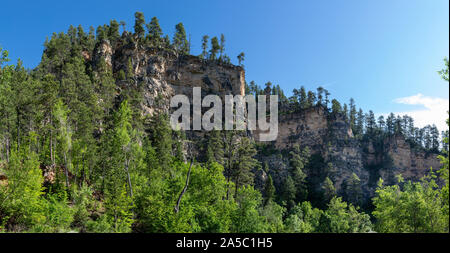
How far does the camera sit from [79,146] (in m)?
26.5

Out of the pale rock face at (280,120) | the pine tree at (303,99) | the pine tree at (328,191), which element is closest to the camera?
the pale rock face at (280,120)

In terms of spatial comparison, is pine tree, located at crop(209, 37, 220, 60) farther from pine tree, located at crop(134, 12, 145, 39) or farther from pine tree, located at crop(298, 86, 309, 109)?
pine tree, located at crop(298, 86, 309, 109)

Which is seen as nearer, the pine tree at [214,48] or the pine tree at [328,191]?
the pine tree at [328,191]

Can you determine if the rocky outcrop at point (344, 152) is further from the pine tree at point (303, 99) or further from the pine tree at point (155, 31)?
the pine tree at point (155, 31)

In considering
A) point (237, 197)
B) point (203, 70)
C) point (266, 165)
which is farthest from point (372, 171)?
point (237, 197)

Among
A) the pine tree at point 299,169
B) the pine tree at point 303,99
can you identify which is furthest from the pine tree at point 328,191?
the pine tree at point 303,99

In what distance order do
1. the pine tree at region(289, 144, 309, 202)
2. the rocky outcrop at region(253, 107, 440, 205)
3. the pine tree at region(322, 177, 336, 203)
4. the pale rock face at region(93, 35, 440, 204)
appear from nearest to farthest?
the pale rock face at region(93, 35, 440, 204) → the pine tree at region(322, 177, 336, 203) → the pine tree at region(289, 144, 309, 202) → the rocky outcrop at region(253, 107, 440, 205)

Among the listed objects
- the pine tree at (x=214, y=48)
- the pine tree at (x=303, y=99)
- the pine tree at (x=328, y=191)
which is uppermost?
the pine tree at (x=214, y=48)

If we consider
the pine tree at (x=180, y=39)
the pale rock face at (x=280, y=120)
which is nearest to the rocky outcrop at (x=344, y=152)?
the pale rock face at (x=280, y=120)

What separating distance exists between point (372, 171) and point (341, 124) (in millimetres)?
18261

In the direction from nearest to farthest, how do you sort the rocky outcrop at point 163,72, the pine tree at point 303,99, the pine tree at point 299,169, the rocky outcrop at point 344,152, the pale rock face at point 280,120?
the rocky outcrop at point 163,72 < the pale rock face at point 280,120 < the pine tree at point 299,169 < the rocky outcrop at point 344,152 < the pine tree at point 303,99

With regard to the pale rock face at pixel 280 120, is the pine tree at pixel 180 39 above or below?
above

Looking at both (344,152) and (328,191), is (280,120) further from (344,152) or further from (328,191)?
(328,191)

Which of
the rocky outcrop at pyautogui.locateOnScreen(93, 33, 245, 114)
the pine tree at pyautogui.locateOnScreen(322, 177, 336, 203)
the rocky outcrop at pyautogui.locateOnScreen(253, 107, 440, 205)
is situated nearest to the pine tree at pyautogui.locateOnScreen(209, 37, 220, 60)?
the rocky outcrop at pyautogui.locateOnScreen(93, 33, 245, 114)
